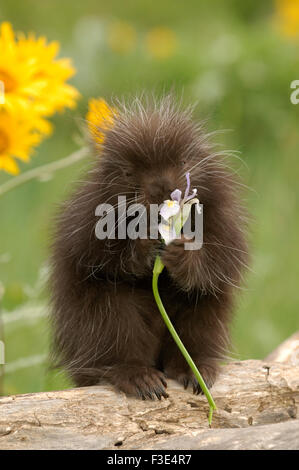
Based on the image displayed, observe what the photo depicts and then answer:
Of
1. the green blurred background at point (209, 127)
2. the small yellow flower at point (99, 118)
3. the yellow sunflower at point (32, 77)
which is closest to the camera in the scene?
the small yellow flower at point (99, 118)

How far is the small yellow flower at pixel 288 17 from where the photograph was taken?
1001 centimetres

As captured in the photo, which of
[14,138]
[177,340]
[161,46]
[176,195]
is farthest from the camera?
[161,46]

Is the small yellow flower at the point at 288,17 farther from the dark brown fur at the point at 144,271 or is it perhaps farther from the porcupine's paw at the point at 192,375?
the porcupine's paw at the point at 192,375

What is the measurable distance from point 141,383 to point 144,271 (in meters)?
0.37

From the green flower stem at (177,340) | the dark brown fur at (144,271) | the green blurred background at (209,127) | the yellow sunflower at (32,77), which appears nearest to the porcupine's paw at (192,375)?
the dark brown fur at (144,271)

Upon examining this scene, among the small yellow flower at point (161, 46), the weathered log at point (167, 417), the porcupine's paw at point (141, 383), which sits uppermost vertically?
the small yellow flower at point (161, 46)

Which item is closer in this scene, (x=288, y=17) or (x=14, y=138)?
(x=14, y=138)

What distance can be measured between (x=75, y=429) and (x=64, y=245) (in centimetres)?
69

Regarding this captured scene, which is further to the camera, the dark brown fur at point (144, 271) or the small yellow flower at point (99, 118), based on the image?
the small yellow flower at point (99, 118)

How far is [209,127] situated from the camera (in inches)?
133

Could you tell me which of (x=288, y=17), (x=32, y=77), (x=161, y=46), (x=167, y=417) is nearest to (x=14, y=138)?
(x=32, y=77)

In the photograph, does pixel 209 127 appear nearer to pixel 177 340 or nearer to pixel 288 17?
pixel 177 340

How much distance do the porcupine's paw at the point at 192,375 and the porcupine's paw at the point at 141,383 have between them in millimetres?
77

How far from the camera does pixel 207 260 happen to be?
9.91 ft
